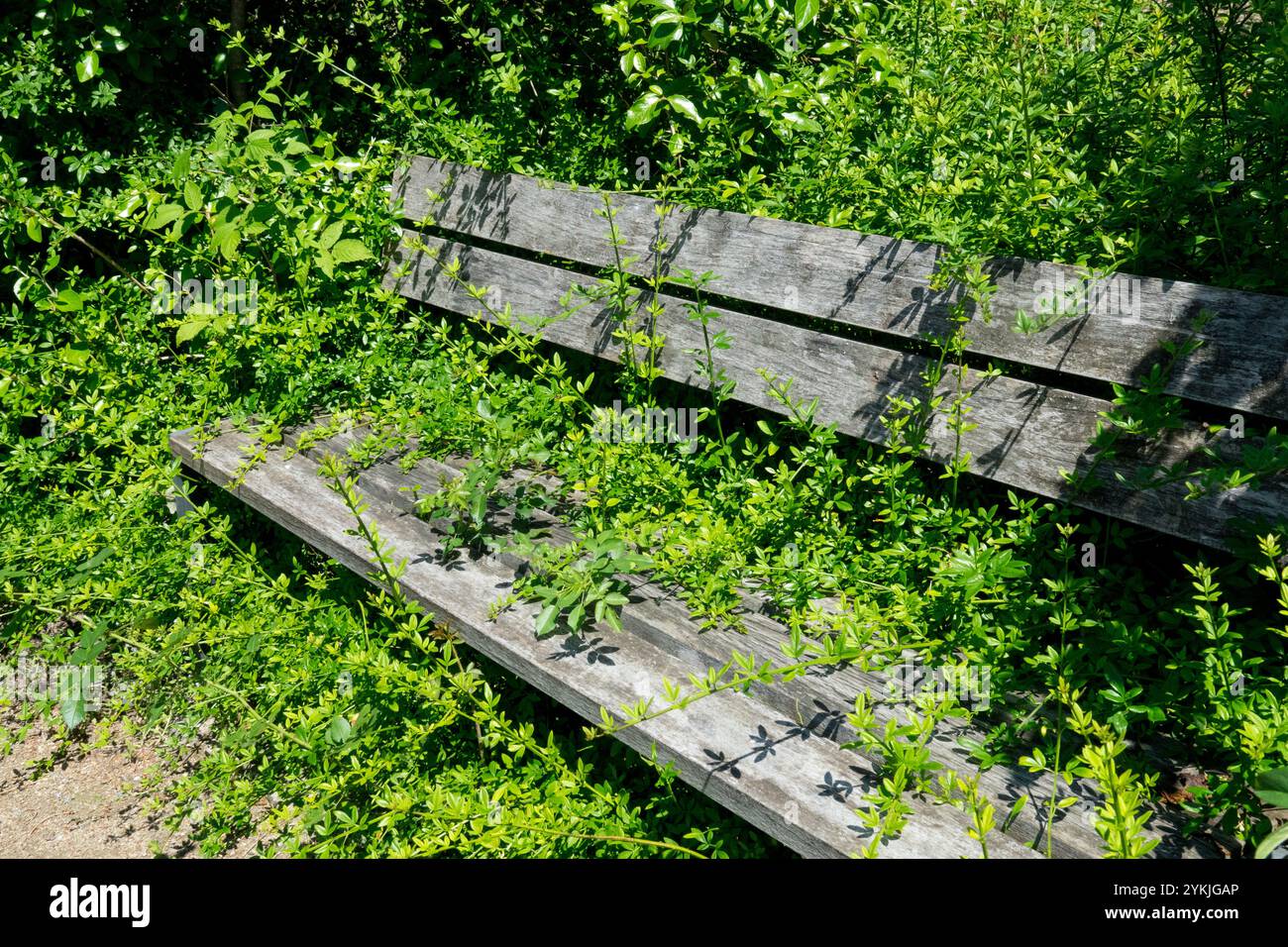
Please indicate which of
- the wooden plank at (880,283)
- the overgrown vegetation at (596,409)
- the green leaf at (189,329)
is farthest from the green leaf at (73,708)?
the wooden plank at (880,283)

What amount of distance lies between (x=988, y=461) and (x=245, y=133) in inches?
147

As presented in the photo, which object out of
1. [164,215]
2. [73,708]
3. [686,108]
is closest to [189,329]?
[164,215]

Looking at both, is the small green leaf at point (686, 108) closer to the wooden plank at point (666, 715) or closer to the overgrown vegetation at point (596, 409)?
the overgrown vegetation at point (596, 409)

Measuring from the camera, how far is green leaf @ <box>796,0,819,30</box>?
3.37 meters

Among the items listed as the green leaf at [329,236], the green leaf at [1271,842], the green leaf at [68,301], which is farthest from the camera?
the green leaf at [68,301]

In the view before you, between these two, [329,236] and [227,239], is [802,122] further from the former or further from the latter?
[227,239]

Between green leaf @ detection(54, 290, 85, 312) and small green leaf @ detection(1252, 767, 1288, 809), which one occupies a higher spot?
green leaf @ detection(54, 290, 85, 312)

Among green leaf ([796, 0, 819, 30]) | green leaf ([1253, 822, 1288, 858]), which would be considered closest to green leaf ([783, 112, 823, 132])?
green leaf ([796, 0, 819, 30])

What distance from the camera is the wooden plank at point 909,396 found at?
7.63 ft

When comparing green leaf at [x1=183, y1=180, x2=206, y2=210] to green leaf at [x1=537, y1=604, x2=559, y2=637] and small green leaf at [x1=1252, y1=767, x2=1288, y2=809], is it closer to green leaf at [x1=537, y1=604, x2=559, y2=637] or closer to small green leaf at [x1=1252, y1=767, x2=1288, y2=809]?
green leaf at [x1=537, y1=604, x2=559, y2=637]

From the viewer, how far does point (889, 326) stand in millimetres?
2861

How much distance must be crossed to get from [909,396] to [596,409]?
966 mm

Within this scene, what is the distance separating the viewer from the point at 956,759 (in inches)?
87.0
